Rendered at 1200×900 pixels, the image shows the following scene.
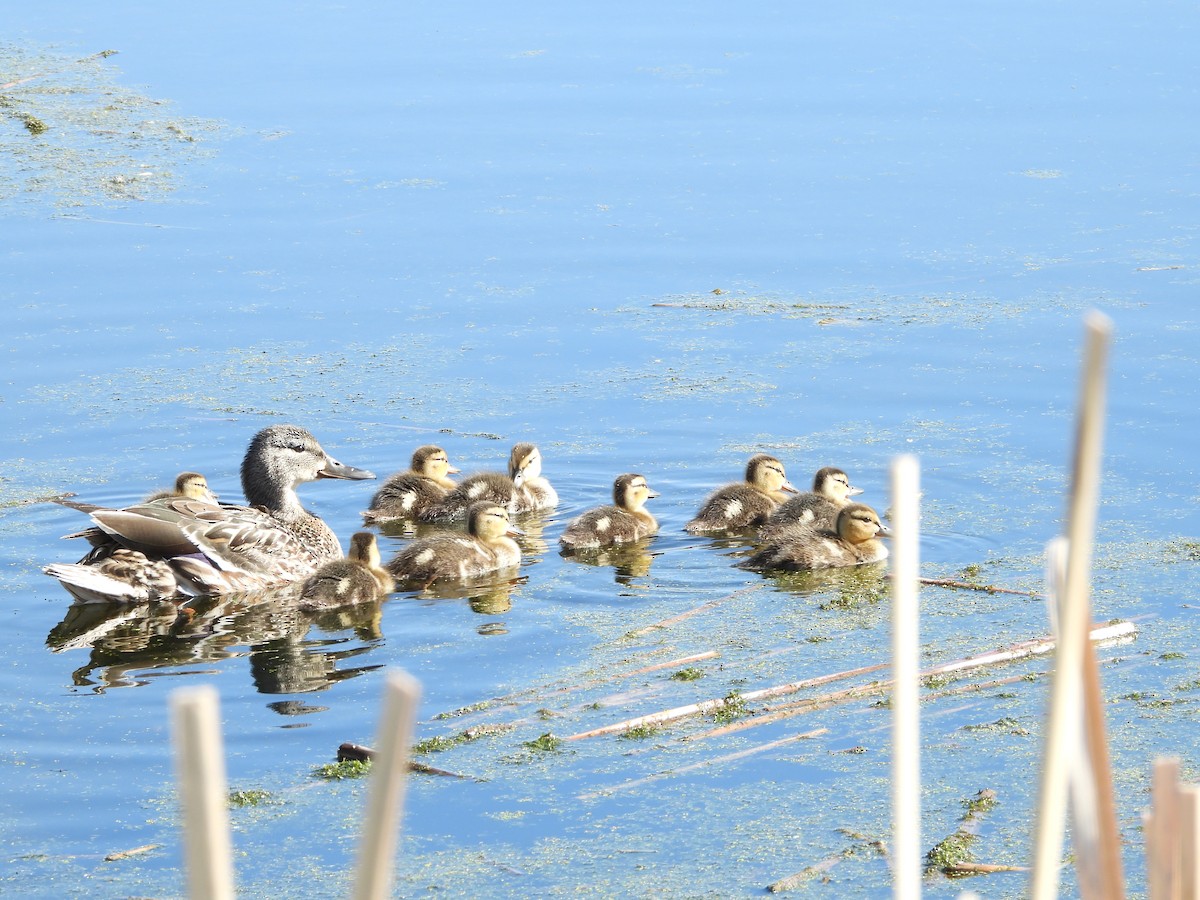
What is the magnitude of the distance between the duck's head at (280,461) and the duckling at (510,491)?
469 millimetres

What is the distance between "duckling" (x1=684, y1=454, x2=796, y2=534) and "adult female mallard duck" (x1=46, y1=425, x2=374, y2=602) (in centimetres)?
149

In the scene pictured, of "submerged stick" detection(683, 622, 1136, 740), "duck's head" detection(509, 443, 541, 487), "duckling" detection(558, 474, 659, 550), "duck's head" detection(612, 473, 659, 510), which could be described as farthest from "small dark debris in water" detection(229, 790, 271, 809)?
"duck's head" detection(509, 443, 541, 487)

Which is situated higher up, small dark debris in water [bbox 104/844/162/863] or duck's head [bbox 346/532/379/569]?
duck's head [bbox 346/532/379/569]

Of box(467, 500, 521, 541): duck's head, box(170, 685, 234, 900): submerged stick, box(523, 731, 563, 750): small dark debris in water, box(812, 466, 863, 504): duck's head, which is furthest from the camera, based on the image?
box(812, 466, 863, 504): duck's head

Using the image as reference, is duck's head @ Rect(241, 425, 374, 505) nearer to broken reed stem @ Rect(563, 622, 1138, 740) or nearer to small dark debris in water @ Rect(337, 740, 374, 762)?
small dark debris in water @ Rect(337, 740, 374, 762)

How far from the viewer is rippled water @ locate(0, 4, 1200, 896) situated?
4414 mm

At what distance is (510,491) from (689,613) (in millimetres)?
1376

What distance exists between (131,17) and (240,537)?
10115 mm

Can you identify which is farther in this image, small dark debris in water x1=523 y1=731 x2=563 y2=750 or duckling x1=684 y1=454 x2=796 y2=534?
duckling x1=684 y1=454 x2=796 y2=534

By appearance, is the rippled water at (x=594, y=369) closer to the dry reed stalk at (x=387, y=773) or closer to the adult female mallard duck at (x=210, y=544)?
the adult female mallard duck at (x=210, y=544)

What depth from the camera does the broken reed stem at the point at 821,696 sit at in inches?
188

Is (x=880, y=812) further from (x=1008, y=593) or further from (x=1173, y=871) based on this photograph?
(x=1173, y=871)

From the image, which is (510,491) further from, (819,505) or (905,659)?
(905,659)

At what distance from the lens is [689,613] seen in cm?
591
